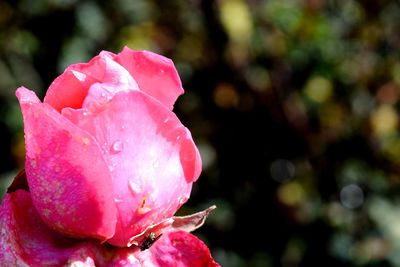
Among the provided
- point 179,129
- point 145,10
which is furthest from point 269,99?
point 179,129

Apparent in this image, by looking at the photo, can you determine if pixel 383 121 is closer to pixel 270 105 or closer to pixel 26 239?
pixel 270 105

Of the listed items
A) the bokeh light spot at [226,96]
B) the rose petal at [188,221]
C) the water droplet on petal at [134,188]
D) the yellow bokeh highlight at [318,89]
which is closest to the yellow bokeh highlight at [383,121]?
the yellow bokeh highlight at [318,89]

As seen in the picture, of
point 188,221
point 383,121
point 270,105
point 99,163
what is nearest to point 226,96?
point 270,105

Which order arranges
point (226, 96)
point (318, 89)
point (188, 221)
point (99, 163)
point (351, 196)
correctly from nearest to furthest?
1. point (99, 163)
2. point (188, 221)
3. point (351, 196)
4. point (226, 96)
5. point (318, 89)

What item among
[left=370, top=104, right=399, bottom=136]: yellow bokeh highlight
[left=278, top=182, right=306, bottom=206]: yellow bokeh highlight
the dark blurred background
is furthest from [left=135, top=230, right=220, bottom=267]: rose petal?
[left=370, top=104, right=399, bottom=136]: yellow bokeh highlight

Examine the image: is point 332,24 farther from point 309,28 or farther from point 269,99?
point 269,99

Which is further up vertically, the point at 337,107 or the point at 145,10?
the point at 145,10

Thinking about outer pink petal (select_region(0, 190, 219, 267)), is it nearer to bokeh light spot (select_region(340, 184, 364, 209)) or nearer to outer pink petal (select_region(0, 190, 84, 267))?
outer pink petal (select_region(0, 190, 84, 267))
